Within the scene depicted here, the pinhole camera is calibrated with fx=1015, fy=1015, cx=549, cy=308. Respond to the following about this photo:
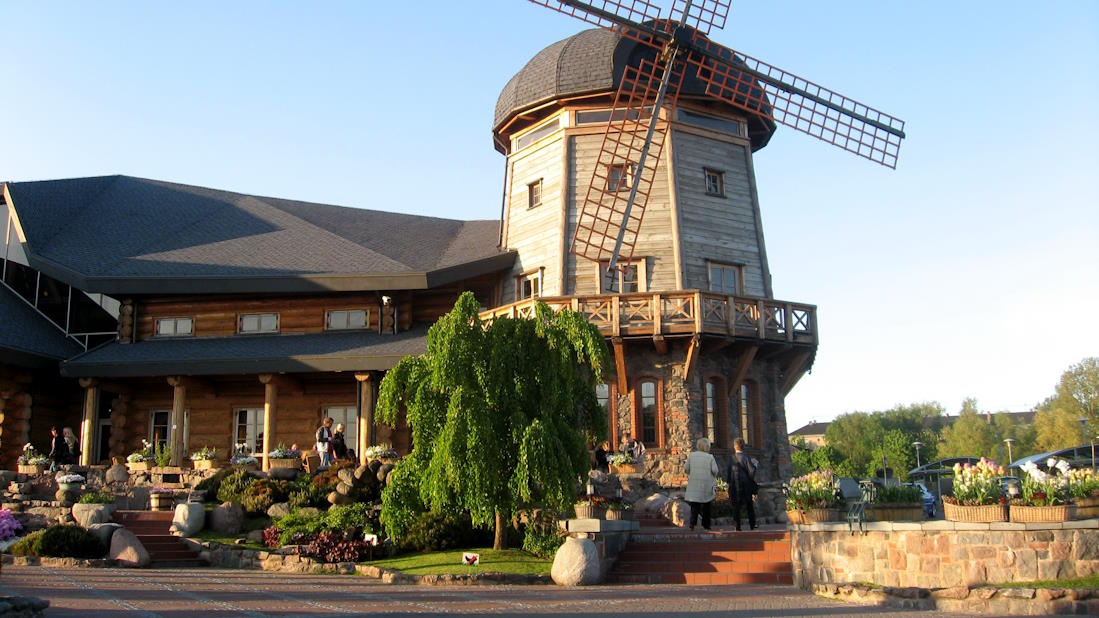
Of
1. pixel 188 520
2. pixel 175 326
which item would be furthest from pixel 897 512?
pixel 175 326

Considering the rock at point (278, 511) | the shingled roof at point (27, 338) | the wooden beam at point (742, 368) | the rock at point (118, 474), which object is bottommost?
the rock at point (278, 511)

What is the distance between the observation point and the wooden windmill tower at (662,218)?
25.5 m

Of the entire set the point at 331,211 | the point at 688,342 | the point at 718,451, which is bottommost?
the point at 718,451

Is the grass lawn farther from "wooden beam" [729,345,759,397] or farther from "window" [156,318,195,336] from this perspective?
"window" [156,318,195,336]

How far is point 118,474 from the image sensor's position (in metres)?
24.8

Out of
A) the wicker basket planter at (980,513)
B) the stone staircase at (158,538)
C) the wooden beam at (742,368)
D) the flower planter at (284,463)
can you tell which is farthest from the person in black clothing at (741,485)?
the flower planter at (284,463)

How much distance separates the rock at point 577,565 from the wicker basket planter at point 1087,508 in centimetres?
660

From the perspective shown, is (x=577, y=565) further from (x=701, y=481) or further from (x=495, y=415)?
(x=701, y=481)

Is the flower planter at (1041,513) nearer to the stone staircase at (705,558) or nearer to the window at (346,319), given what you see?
the stone staircase at (705,558)

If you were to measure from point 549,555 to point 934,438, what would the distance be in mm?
87425

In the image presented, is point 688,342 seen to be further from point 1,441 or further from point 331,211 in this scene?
point 1,441

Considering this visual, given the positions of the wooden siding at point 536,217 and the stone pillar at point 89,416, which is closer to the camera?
the stone pillar at point 89,416

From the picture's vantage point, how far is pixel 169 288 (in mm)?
28234

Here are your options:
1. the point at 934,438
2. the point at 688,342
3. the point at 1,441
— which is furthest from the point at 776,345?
the point at 934,438
